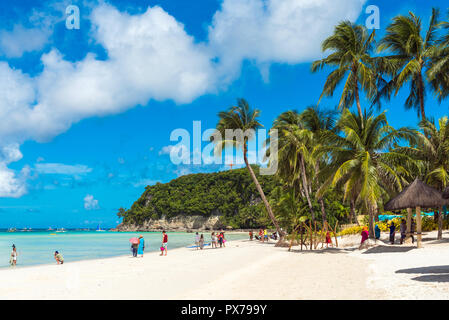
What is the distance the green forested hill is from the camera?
104 meters

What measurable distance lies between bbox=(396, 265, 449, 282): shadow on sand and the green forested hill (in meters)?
88.5

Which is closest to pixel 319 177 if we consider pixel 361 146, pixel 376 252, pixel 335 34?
pixel 361 146

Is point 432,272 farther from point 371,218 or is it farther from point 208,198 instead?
point 208,198

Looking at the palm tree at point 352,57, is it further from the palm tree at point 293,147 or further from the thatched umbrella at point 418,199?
the thatched umbrella at point 418,199

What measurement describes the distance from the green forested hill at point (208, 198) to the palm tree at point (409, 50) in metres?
75.4

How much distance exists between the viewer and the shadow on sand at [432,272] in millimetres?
8144

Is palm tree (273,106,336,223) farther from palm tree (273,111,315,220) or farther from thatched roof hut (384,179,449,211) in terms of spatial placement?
thatched roof hut (384,179,449,211)

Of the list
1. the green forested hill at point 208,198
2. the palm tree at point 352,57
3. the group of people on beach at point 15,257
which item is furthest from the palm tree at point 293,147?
the green forested hill at point 208,198

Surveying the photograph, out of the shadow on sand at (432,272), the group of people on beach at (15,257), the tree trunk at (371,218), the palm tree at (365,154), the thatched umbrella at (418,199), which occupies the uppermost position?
the palm tree at (365,154)

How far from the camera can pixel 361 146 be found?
18.8 meters

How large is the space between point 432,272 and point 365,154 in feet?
31.0

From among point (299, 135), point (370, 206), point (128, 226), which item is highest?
point (299, 135)
